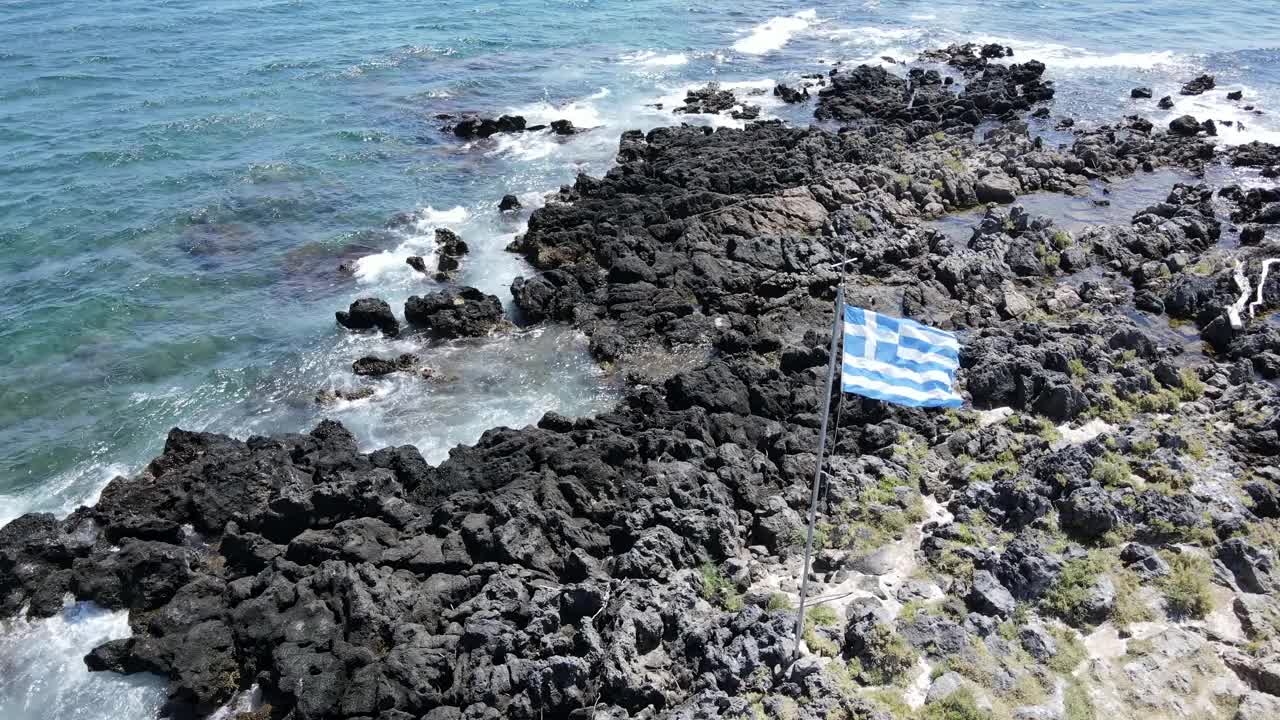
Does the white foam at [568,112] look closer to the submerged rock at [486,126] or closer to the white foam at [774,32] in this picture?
the submerged rock at [486,126]

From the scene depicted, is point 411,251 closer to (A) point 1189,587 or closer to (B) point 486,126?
(B) point 486,126

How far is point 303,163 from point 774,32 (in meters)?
51.7

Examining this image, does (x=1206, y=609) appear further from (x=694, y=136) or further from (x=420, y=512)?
(x=694, y=136)

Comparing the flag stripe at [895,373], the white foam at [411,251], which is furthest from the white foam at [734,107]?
the flag stripe at [895,373]

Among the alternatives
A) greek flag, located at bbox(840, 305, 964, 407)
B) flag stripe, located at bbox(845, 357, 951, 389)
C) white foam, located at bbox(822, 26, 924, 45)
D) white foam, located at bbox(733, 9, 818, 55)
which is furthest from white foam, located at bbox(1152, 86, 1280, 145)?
flag stripe, located at bbox(845, 357, 951, 389)

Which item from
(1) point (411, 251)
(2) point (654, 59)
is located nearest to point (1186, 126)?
(2) point (654, 59)

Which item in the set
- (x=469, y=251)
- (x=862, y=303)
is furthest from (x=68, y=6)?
Answer: (x=862, y=303)

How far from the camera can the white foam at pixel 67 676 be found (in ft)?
63.7

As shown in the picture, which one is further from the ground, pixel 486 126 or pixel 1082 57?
pixel 1082 57

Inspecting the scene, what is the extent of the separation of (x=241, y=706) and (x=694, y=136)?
39.2 meters

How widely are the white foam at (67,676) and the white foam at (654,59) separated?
60.3 metres

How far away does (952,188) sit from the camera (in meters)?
41.1

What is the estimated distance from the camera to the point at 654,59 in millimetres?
72562

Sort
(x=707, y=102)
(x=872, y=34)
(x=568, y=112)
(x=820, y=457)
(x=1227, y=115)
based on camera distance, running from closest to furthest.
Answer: (x=820, y=457)
(x=1227, y=115)
(x=707, y=102)
(x=568, y=112)
(x=872, y=34)
